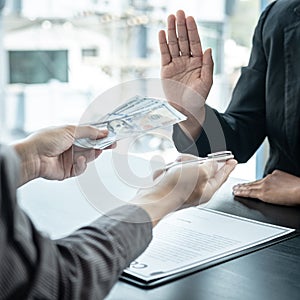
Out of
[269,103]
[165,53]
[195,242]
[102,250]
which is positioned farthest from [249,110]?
[102,250]

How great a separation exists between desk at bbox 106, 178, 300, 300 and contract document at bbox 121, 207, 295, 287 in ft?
0.06

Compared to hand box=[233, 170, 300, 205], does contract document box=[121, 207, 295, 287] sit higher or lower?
lower

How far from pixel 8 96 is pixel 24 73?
19 centimetres

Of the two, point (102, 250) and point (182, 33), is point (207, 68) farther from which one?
point (102, 250)

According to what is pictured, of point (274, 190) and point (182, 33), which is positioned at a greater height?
point (182, 33)

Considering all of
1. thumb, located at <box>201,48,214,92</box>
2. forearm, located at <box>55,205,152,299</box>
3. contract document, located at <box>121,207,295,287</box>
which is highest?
thumb, located at <box>201,48,214,92</box>

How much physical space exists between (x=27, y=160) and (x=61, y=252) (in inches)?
14.9

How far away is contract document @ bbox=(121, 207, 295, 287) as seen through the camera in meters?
0.95

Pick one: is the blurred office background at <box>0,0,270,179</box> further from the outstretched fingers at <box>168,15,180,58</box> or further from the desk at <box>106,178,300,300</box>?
the desk at <box>106,178,300,300</box>

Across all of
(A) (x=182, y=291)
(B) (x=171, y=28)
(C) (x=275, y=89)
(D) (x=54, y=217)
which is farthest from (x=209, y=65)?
(A) (x=182, y=291)

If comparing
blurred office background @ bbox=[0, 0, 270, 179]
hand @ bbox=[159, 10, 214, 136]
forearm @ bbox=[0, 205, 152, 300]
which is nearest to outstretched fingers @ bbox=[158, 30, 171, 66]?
hand @ bbox=[159, 10, 214, 136]

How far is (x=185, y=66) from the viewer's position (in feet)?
4.99

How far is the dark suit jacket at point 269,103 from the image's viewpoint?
1643 millimetres

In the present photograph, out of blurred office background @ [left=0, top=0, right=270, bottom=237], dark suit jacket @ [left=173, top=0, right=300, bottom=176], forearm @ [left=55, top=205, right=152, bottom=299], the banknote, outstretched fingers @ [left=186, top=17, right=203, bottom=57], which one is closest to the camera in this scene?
forearm @ [left=55, top=205, right=152, bottom=299]
